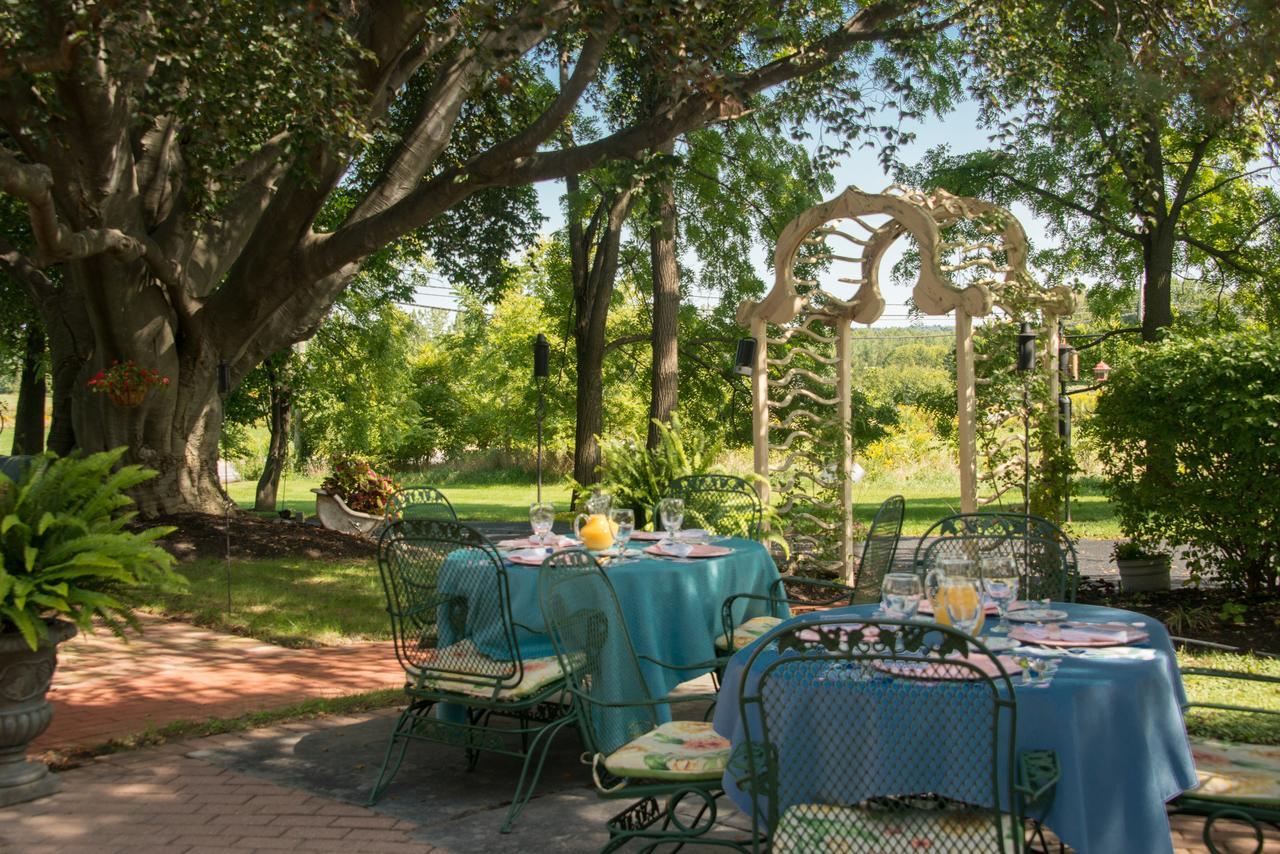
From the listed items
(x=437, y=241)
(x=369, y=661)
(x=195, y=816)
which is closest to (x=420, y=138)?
(x=437, y=241)

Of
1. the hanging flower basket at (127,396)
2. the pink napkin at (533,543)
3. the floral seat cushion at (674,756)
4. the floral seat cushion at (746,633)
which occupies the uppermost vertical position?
the hanging flower basket at (127,396)

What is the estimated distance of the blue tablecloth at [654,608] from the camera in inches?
203

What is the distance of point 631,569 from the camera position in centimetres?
543

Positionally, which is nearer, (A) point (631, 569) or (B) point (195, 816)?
(B) point (195, 816)

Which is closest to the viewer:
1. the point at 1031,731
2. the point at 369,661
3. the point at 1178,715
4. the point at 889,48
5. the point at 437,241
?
the point at 1031,731

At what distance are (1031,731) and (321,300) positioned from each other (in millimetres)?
12671

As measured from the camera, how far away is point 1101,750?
2979 mm

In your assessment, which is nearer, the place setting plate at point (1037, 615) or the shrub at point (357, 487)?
the place setting plate at point (1037, 615)

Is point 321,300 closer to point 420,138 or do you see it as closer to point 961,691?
point 420,138

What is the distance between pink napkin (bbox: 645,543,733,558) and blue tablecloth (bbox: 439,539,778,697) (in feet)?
0.32

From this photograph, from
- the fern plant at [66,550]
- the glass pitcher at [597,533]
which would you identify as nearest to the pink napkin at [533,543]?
the glass pitcher at [597,533]

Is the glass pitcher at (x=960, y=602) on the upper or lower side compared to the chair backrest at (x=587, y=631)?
upper

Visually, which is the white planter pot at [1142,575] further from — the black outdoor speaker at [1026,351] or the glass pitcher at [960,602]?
the glass pitcher at [960,602]

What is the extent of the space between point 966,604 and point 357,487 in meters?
15.6
